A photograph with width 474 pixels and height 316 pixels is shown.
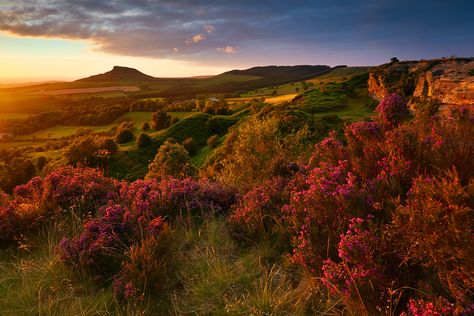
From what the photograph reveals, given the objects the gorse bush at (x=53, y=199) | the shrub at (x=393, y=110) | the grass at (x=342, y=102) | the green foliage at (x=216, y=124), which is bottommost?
the green foliage at (x=216, y=124)

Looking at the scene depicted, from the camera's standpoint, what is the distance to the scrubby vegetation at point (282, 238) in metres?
3.23

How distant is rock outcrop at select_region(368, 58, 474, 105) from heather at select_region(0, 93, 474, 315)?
70.6ft

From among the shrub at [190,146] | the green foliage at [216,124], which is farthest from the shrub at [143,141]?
the green foliage at [216,124]

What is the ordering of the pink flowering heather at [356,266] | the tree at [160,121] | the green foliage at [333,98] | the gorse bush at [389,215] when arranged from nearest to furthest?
1. the gorse bush at [389,215]
2. the pink flowering heather at [356,266]
3. the green foliage at [333,98]
4. the tree at [160,121]

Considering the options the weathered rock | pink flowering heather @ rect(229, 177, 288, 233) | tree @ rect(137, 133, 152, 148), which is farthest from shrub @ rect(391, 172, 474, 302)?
tree @ rect(137, 133, 152, 148)

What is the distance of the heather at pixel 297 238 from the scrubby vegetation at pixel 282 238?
0.8 inches

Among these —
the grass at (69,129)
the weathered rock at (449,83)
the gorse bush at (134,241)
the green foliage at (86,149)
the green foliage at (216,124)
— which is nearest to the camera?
the gorse bush at (134,241)

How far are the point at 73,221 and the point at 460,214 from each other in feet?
20.5

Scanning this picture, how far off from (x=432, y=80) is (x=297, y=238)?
148 feet

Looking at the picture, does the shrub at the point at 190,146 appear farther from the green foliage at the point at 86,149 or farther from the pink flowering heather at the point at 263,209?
the pink flowering heather at the point at 263,209

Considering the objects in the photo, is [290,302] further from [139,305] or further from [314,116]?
[314,116]

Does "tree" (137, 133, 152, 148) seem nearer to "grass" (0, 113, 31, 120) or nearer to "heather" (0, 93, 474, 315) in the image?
"heather" (0, 93, 474, 315)

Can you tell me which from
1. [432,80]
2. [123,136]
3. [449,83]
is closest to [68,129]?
[123,136]

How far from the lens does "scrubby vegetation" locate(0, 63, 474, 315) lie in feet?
10.6
